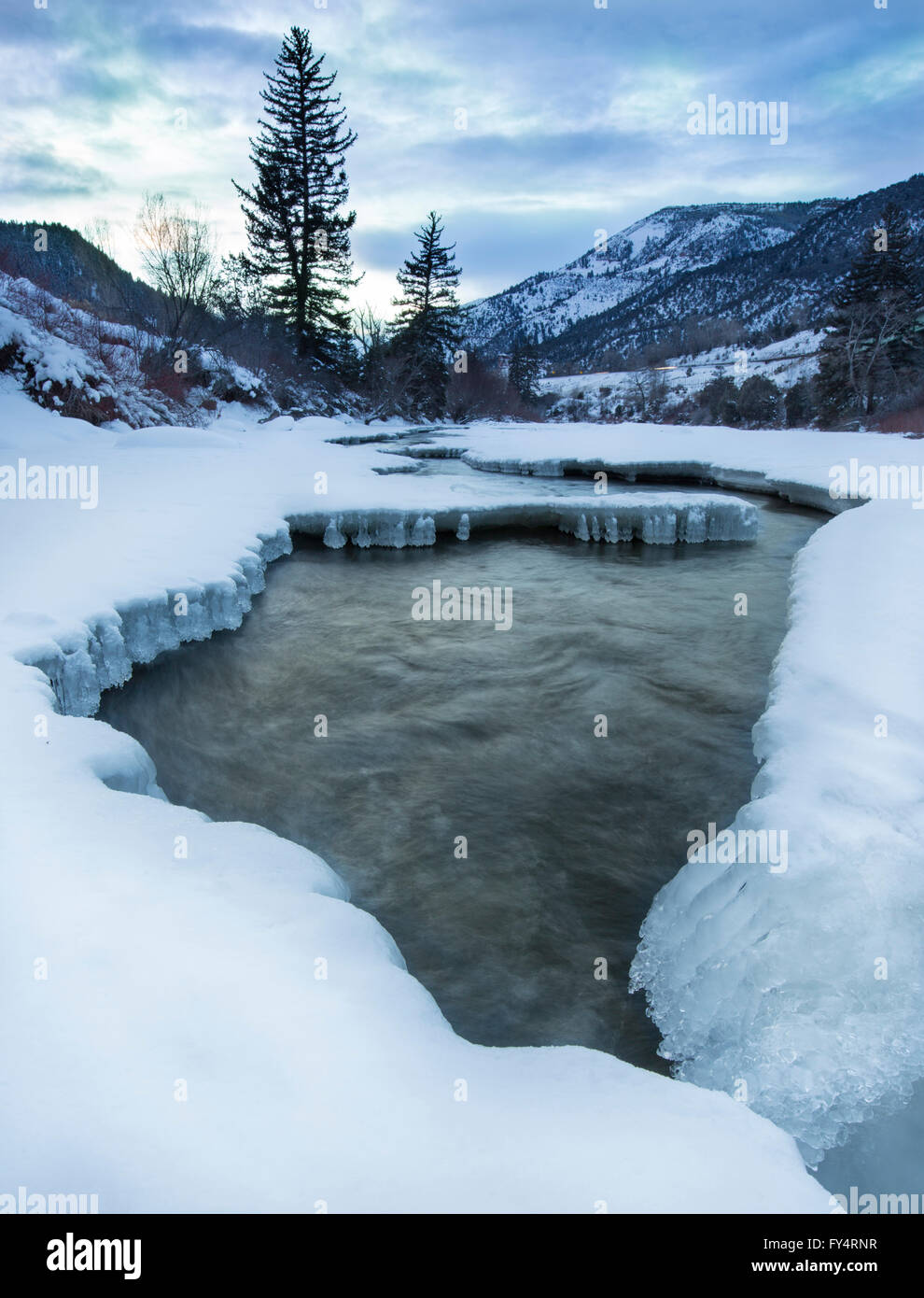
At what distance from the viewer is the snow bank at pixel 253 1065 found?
1.58m

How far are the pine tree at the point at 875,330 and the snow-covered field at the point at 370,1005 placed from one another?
108 ft

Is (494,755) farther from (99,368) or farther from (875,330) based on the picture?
(875,330)

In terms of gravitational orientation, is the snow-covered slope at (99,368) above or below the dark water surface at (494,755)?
above

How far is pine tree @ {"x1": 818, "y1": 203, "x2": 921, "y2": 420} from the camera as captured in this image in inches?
1251

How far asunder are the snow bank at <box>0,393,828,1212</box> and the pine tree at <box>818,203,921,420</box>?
1413 inches

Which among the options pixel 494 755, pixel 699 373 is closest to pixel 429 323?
pixel 494 755

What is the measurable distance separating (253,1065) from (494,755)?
3682mm

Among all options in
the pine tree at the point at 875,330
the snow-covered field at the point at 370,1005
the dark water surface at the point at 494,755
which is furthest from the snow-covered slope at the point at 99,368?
the pine tree at the point at 875,330

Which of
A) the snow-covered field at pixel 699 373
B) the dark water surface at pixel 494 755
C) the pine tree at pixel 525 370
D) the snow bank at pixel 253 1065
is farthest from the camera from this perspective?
the snow-covered field at pixel 699 373

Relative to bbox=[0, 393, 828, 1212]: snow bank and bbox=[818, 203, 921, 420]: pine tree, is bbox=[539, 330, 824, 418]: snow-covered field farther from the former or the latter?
bbox=[0, 393, 828, 1212]: snow bank

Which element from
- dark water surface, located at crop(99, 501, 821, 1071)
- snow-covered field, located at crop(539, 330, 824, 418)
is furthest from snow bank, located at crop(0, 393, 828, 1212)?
snow-covered field, located at crop(539, 330, 824, 418)

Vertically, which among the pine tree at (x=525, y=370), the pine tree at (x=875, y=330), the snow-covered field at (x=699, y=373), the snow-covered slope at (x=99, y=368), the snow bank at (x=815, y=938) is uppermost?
the snow-covered field at (x=699, y=373)

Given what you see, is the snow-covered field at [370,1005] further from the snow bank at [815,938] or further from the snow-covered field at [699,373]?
the snow-covered field at [699,373]

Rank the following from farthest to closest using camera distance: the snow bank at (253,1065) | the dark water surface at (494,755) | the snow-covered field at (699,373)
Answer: the snow-covered field at (699,373), the dark water surface at (494,755), the snow bank at (253,1065)
